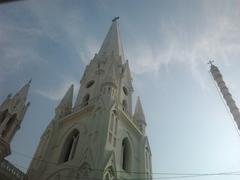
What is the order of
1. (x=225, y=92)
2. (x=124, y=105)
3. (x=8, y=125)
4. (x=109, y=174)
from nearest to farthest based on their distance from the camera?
(x=109, y=174) → (x=8, y=125) → (x=225, y=92) → (x=124, y=105)

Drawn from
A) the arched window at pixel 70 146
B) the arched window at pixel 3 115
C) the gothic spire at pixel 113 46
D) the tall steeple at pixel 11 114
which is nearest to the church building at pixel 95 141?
the arched window at pixel 70 146

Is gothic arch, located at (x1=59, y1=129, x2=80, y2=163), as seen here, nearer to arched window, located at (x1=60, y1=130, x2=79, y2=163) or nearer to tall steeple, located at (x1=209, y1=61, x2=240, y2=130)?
arched window, located at (x1=60, y1=130, x2=79, y2=163)

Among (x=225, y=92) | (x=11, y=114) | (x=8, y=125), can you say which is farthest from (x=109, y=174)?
(x=225, y=92)

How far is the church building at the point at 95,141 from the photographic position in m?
16.8

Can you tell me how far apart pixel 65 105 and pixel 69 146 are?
664 cm

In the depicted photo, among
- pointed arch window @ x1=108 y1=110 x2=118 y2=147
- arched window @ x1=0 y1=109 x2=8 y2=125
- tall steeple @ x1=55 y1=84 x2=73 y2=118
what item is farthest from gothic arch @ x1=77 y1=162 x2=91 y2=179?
tall steeple @ x1=55 y1=84 x2=73 y2=118

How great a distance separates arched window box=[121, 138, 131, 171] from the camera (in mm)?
20345

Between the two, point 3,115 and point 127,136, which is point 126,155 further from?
point 3,115

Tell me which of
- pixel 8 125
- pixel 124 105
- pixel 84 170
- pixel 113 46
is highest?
pixel 113 46

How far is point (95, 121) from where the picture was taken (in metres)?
19.9

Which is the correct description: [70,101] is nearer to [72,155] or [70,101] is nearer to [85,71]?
[85,71]

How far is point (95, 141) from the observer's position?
704 inches

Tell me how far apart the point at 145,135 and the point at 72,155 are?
8545 mm

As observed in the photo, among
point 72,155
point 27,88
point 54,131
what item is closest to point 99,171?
point 72,155
